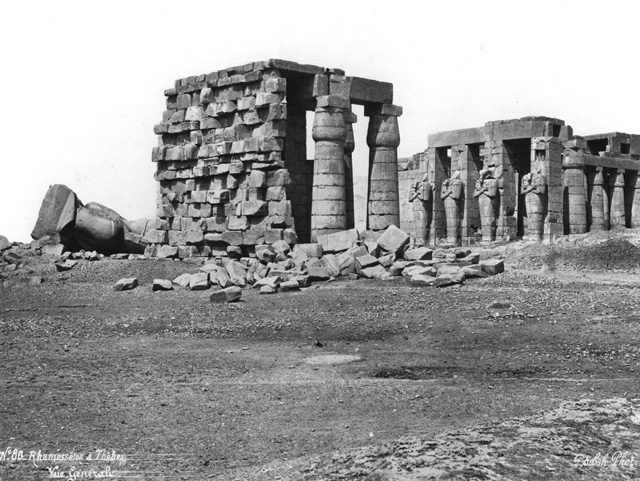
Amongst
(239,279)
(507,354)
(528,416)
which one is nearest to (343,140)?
(239,279)

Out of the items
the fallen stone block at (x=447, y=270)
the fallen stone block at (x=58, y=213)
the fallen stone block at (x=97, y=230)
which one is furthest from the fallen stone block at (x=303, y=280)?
the fallen stone block at (x=58, y=213)

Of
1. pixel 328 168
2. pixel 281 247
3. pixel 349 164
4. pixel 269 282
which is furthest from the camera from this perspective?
pixel 349 164

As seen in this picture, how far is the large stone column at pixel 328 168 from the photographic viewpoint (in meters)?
19.1

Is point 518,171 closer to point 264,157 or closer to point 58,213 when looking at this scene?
point 264,157

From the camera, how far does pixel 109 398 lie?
7680 millimetres

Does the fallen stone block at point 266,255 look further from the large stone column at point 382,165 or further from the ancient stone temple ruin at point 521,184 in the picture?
the ancient stone temple ruin at point 521,184

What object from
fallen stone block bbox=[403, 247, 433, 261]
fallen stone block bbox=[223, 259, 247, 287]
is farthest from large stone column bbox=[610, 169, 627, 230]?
fallen stone block bbox=[223, 259, 247, 287]

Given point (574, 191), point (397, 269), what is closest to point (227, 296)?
point (397, 269)

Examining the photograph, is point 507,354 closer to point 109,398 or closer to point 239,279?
point 109,398

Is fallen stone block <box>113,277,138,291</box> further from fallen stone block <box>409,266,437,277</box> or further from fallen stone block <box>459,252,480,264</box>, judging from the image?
fallen stone block <box>459,252,480,264</box>

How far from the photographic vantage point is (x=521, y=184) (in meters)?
31.2

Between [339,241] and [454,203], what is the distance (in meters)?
14.2

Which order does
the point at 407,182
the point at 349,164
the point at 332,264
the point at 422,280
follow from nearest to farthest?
the point at 422,280
the point at 332,264
the point at 349,164
the point at 407,182

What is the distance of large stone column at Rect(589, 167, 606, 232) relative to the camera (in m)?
34.3
